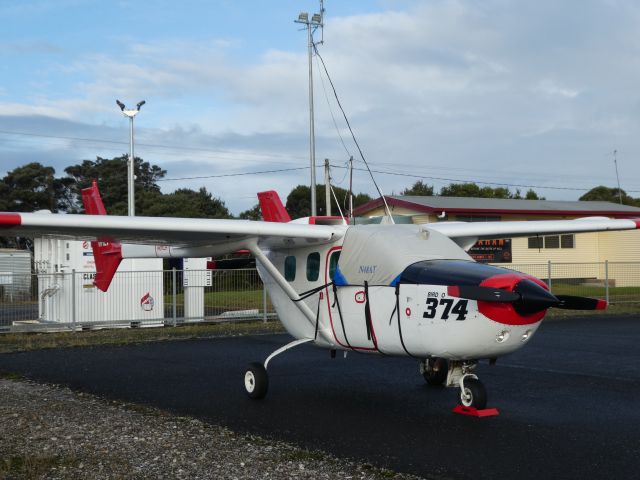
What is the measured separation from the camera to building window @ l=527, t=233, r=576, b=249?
36.4m

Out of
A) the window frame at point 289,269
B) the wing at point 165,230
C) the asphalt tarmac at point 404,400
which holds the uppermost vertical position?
the wing at point 165,230

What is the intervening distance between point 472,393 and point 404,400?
1429 mm

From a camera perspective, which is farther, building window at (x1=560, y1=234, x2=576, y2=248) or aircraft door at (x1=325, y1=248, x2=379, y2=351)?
building window at (x1=560, y1=234, x2=576, y2=248)

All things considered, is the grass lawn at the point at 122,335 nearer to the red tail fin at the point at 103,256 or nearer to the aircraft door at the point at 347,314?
the red tail fin at the point at 103,256

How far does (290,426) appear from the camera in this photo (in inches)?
331

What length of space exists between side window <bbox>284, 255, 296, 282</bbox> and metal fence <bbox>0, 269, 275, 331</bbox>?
10.4 meters

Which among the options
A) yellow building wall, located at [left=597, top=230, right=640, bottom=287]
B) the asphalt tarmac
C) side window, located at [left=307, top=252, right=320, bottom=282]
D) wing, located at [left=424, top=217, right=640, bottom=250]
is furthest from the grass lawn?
yellow building wall, located at [left=597, top=230, right=640, bottom=287]

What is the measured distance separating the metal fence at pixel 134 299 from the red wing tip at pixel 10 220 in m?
11.8

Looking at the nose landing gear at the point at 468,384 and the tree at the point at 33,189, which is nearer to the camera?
the nose landing gear at the point at 468,384

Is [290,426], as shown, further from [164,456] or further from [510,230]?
[510,230]

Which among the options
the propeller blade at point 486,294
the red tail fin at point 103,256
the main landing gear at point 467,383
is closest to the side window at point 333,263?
the main landing gear at point 467,383

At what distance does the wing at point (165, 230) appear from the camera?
864 cm

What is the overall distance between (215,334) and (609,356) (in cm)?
918

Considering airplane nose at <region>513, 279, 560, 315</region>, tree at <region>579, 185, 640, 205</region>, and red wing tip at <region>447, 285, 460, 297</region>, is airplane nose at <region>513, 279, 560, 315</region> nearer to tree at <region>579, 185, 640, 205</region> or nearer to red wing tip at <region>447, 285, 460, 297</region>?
red wing tip at <region>447, 285, 460, 297</region>
